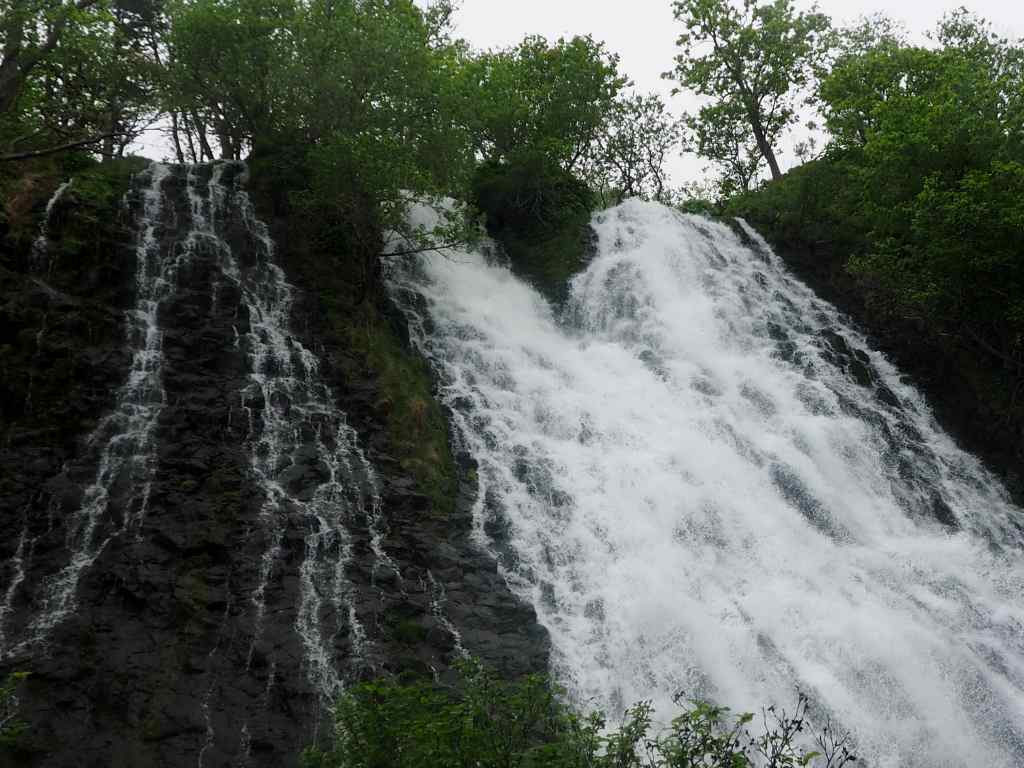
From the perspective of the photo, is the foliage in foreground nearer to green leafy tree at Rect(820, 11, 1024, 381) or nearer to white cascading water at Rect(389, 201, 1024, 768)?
white cascading water at Rect(389, 201, 1024, 768)

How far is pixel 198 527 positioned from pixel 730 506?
9568mm

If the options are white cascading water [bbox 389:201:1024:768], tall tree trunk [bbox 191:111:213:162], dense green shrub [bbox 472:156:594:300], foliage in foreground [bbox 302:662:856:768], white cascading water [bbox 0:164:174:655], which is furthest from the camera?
tall tree trunk [bbox 191:111:213:162]

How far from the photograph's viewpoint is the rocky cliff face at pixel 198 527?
9812 mm

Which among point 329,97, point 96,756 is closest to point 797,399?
point 329,97

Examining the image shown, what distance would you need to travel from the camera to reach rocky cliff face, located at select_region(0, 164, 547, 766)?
9812mm

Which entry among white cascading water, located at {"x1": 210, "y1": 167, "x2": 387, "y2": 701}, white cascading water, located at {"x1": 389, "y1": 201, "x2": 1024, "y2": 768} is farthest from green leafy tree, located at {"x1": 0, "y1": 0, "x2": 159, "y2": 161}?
white cascading water, located at {"x1": 389, "y1": 201, "x2": 1024, "y2": 768}

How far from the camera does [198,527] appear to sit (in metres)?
11.9

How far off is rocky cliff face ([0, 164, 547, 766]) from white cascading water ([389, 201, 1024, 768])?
4.99 feet

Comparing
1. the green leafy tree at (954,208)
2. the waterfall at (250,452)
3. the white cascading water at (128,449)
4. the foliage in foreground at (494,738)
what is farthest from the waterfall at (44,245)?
the green leafy tree at (954,208)

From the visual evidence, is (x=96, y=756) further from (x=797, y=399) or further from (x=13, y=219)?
(x=797, y=399)

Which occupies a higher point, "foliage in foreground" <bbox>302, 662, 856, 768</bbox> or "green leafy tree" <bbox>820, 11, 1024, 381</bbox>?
"green leafy tree" <bbox>820, 11, 1024, 381</bbox>

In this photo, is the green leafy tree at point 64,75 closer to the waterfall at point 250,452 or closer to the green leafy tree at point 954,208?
the waterfall at point 250,452

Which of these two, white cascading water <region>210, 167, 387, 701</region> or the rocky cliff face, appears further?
white cascading water <region>210, 167, 387, 701</region>

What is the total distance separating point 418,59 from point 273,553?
13274 mm
